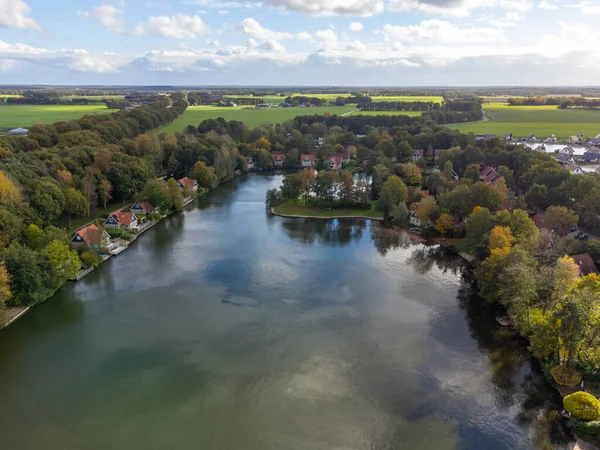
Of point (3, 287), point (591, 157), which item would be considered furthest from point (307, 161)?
point (3, 287)

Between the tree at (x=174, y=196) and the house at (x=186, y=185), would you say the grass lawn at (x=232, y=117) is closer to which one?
the house at (x=186, y=185)

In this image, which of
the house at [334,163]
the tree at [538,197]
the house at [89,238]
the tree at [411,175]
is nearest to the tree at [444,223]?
the tree at [538,197]

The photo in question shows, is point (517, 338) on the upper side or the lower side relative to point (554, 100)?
lower

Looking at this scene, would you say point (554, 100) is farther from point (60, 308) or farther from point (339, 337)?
point (60, 308)

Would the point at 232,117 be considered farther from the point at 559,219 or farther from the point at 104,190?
the point at 559,219

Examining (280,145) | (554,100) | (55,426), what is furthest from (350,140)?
(554,100)
